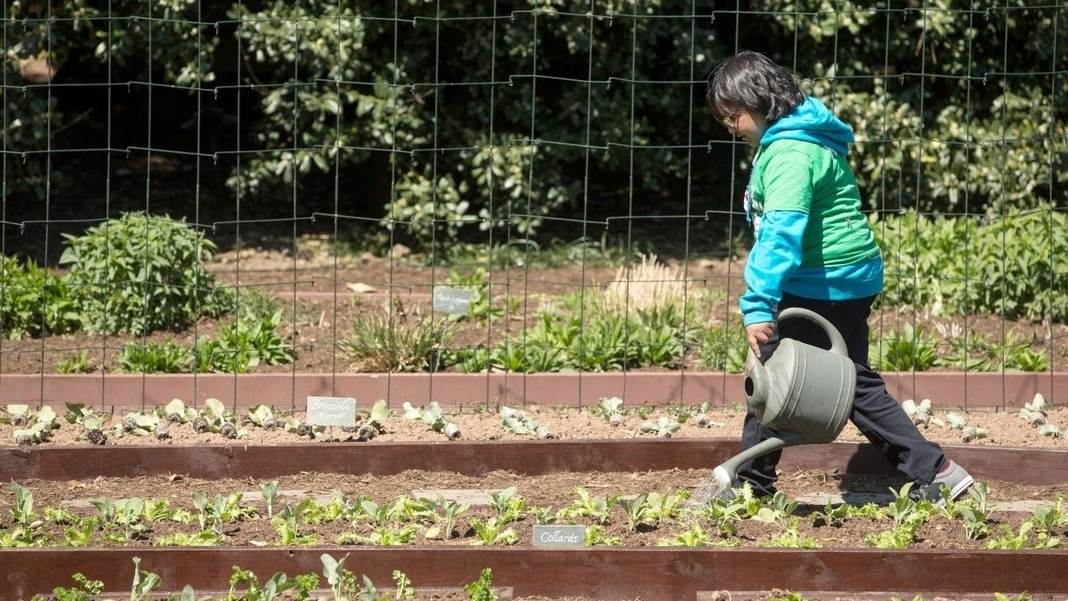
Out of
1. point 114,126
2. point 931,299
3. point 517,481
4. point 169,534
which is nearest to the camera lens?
point 169,534

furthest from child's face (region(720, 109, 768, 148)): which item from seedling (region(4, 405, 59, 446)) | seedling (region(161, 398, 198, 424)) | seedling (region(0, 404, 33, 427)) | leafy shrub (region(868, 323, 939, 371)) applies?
seedling (region(0, 404, 33, 427))

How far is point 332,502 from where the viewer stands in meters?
4.09

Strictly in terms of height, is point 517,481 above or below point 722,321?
below

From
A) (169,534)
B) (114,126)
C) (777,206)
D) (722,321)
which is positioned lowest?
(169,534)

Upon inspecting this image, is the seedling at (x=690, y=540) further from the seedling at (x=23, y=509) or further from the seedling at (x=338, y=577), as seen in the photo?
the seedling at (x=23, y=509)

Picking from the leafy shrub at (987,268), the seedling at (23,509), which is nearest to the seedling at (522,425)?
the seedling at (23,509)

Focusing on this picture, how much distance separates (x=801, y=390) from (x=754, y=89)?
90cm

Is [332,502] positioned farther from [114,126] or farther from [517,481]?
[114,126]

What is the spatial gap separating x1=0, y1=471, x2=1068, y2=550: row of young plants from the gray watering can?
26cm

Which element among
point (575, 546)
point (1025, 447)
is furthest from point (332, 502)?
point (1025, 447)

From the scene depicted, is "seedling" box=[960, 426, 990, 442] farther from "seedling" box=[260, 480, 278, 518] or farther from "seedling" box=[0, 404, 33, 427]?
"seedling" box=[0, 404, 33, 427]

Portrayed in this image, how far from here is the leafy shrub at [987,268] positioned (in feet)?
22.3

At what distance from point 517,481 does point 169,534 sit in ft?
Answer: 4.30

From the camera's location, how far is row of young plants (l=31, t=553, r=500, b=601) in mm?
3363
